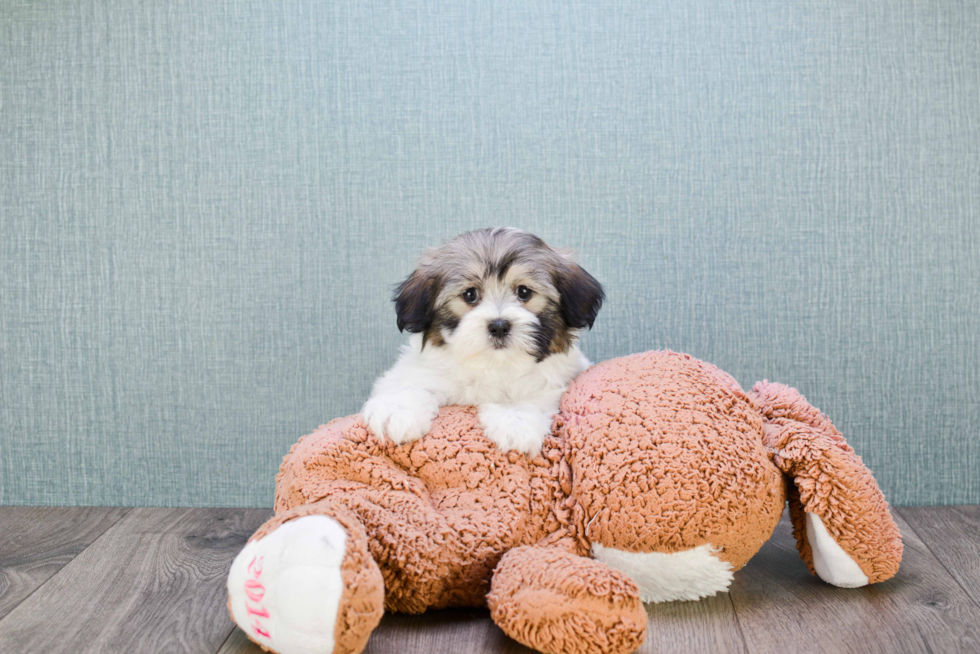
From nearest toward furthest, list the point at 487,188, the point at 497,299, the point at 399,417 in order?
1. the point at 399,417
2. the point at 497,299
3. the point at 487,188

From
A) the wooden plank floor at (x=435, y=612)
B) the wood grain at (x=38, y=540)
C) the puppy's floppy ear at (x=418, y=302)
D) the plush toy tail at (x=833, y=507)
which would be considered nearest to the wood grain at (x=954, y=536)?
the wooden plank floor at (x=435, y=612)

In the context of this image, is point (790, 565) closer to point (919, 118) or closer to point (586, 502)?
point (586, 502)

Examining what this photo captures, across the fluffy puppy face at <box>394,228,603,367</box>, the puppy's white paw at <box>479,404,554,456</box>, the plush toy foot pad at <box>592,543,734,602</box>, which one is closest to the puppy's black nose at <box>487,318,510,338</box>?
the fluffy puppy face at <box>394,228,603,367</box>

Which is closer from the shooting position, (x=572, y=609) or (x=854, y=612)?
(x=572, y=609)

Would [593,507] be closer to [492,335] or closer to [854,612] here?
[492,335]

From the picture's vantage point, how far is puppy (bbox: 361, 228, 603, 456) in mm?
1693

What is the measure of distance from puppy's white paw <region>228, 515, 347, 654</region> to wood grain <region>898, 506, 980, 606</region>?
1.35m

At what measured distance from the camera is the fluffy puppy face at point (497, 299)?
5.61 feet

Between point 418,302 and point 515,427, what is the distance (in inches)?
15.1

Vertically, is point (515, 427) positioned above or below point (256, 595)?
above

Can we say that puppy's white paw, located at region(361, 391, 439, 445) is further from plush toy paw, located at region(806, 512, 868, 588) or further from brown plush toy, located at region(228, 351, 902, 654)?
plush toy paw, located at region(806, 512, 868, 588)

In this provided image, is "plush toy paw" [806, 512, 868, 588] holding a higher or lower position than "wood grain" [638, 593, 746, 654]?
higher

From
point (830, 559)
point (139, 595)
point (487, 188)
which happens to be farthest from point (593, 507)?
point (487, 188)

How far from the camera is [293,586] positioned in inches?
48.0
